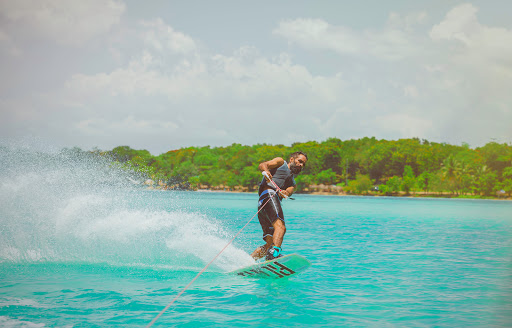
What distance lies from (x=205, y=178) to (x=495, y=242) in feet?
387

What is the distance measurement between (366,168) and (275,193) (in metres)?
114

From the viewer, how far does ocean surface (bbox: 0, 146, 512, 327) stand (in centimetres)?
561

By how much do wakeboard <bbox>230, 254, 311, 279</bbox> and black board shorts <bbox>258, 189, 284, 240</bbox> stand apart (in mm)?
587

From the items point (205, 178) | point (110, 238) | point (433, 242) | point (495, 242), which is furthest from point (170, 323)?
point (205, 178)

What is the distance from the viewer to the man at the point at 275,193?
7.89 meters

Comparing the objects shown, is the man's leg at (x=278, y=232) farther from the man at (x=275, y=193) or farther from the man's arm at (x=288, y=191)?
the man's arm at (x=288, y=191)

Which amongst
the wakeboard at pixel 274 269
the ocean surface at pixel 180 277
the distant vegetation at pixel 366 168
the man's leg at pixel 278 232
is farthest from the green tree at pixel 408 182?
the man's leg at pixel 278 232

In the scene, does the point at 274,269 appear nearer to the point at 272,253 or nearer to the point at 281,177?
the point at 272,253

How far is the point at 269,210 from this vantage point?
802 cm

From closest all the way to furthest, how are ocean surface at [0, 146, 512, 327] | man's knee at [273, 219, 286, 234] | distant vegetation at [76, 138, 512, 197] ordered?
ocean surface at [0, 146, 512, 327], man's knee at [273, 219, 286, 234], distant vegetation at [76, 138, 512, 197]

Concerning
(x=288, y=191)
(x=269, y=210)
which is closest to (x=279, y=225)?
(x=269, y=210)

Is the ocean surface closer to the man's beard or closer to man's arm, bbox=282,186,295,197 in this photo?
man's arm, bbox=282,186,295,197

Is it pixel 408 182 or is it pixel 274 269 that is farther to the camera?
pixel 408 182

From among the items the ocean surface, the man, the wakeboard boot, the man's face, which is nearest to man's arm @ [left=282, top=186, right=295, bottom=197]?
the man
